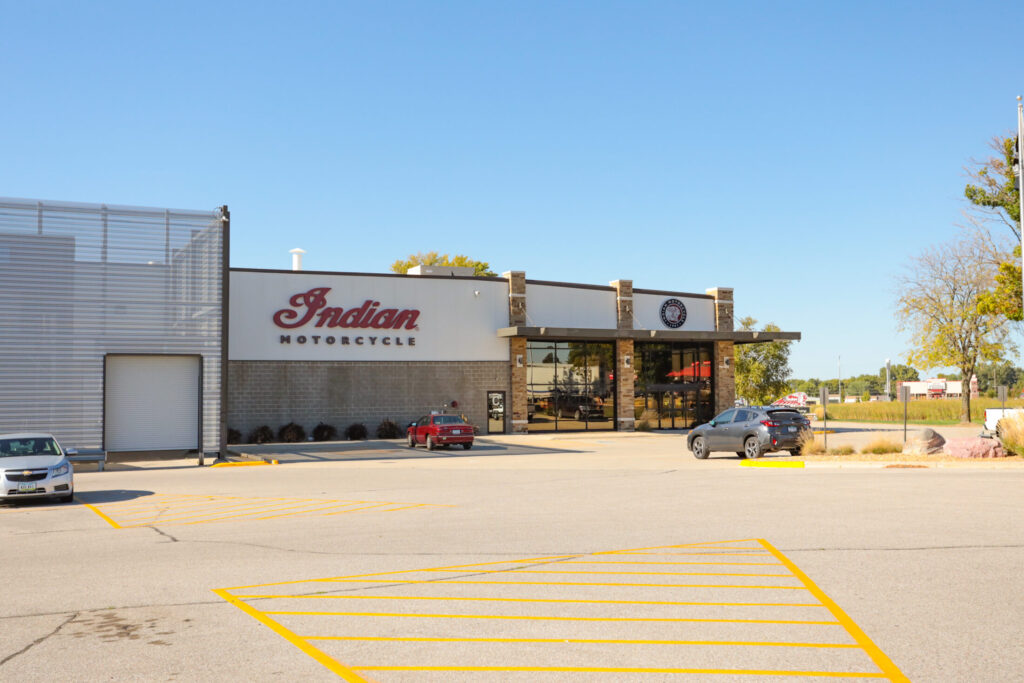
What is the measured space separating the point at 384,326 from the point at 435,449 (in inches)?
370

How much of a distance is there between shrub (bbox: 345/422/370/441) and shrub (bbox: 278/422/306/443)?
83.2 inches

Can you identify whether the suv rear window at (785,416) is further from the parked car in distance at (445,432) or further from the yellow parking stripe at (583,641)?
the yellow parking stripe at (583,641)

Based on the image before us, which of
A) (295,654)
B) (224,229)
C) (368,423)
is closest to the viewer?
(295,654)

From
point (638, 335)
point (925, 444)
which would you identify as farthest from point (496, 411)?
point (925, 444)

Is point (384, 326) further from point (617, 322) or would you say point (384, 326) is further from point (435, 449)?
point (617, 322)

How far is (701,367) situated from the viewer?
5131 cm

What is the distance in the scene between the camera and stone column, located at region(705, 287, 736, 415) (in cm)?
5053

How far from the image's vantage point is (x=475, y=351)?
4481cm

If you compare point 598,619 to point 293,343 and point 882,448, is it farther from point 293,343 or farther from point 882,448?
point 293,343

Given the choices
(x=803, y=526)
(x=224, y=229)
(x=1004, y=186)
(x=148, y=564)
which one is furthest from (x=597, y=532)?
(x=1004, y=186)

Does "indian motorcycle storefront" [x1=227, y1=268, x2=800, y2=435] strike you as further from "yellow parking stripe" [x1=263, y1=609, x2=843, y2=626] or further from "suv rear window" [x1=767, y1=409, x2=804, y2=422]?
"yellow parking stripe" [x1=263, y1=609, x2=843, y2=626]

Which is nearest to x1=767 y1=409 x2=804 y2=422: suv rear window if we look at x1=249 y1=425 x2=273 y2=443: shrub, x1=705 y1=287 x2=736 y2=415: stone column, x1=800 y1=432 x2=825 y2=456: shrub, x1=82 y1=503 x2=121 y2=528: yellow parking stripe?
x1=800 y1=432 x2=825 y2=456: shrub

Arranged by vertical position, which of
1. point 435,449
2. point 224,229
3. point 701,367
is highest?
point 224,229

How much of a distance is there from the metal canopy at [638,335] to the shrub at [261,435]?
1226cm
